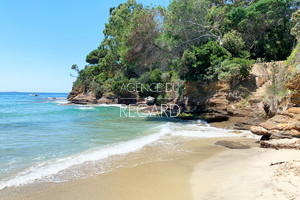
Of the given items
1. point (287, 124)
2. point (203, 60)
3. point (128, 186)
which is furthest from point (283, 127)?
point (203, 60)

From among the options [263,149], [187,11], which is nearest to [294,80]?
[263,149]

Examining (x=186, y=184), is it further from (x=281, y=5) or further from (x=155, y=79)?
(x=155, y=79)

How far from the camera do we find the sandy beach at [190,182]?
4047mm

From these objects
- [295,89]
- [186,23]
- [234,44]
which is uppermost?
[186,23]

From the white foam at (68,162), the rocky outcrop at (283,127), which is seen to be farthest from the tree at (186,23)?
the white foam at (68,162)

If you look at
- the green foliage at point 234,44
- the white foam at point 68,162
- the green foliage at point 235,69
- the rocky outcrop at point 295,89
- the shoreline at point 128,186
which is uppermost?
the green foliage at point 234,44

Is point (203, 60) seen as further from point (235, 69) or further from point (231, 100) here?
point (231, 100)

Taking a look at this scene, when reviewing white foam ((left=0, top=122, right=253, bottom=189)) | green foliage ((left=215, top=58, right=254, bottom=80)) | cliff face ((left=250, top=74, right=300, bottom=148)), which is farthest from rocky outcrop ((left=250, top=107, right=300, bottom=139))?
green foliage ((left=215, top=58, right=254, bottom=80))

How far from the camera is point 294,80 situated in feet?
25.7

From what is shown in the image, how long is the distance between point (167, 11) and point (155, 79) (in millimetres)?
15070

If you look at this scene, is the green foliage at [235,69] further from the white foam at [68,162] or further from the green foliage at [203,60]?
the white foam at [68,162]

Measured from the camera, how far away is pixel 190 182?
5.04m

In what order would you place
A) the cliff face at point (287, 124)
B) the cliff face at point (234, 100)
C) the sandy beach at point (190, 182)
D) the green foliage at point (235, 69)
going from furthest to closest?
1. the green foliage at point (235, 69)
2. the cliff face at point (234, 100)
3. the cliff face at point (287, 124)
4. the sandy beach at point (190, 182)

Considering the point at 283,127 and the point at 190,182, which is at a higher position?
the point at 283,127
